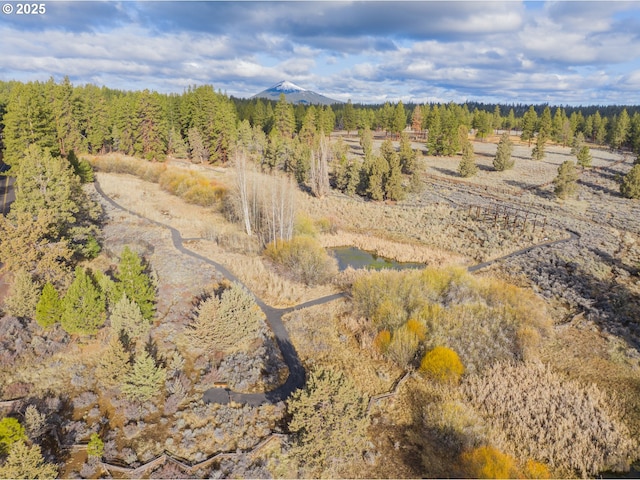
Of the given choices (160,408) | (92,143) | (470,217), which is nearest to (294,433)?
(160,408)

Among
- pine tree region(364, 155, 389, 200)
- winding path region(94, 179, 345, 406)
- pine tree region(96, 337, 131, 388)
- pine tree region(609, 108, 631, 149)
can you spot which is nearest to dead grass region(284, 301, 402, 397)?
winding path region(94, 179, 345, 406)

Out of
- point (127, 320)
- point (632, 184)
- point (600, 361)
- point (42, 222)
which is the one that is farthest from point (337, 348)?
point (632, 184)

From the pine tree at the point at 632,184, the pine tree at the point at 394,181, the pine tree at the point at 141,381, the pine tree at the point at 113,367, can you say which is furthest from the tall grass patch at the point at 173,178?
the pine tree at the point at 632,184

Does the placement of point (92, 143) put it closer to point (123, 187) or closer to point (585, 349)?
point (123, 187)

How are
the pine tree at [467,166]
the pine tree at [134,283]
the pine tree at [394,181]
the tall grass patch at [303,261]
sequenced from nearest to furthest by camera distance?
the pine tree at [134,283] → the tall grass patch at [303,261] → the pine tree at [394,181] → the pine tree at [467,166]

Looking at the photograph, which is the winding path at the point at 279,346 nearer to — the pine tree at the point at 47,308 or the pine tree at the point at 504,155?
the pine tree at the point at 47,308

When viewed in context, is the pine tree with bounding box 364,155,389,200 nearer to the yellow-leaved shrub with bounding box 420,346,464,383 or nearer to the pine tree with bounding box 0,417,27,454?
the yellow-leaved shrub with bounding box 420,346,464,383
